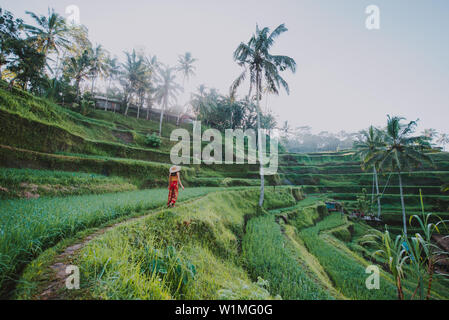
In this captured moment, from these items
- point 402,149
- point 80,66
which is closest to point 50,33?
point 80,66

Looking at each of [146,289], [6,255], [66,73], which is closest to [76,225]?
[6,255]

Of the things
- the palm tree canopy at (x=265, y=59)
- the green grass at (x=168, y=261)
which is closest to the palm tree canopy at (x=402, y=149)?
the palm tree canopy at (x=265, y=59)

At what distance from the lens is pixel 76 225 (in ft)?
11.1

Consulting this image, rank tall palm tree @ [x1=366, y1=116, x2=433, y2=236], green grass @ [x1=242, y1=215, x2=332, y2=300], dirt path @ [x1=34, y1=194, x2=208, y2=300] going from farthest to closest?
tall palm tree @ [x1=366, y1=116, x2=433, y2=236] → green grass @ [x1=242, y1=215, x2=332, y2=300] → dirt path @ [x1=34, y1=194, x2=208, y2=300]

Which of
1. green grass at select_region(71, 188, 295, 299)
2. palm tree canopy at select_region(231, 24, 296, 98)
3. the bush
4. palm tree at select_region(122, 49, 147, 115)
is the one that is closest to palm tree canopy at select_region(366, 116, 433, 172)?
palm tree canopy at select_region(231, 24, 296, 98)

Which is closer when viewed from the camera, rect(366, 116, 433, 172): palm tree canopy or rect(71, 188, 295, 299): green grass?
rect(71, 188, 295, 299): green grass

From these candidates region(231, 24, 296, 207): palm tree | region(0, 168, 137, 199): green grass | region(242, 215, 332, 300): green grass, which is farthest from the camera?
region(231, 24, 296, 207): palm tree

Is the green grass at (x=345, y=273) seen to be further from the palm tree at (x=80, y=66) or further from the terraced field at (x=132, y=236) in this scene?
the palm tree at (x=80, y=66)

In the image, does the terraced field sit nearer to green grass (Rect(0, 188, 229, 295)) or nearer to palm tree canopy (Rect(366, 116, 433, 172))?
green grass (Rect(0, 188, 229, 295))

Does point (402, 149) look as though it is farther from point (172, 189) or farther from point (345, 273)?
point (172, 189)

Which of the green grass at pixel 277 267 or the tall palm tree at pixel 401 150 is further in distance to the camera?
the tall palm tree at pixel 401 150

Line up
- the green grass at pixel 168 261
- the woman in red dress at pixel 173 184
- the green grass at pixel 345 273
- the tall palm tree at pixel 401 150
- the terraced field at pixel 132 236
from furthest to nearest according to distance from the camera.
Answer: the tall palm tree at pixel 401 150, the woman in red dress at pixel 173 184, the green grass at pixel 345 273, the terraced field at pixel 132 236, the green grass at pixel 168 261

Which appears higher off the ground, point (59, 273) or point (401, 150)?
point (401, 150)
